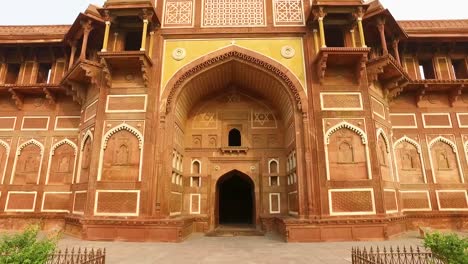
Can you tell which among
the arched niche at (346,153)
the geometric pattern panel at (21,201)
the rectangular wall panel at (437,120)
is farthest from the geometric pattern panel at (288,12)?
the geometric pattern panel at (21,201)

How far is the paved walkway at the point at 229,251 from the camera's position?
647 centimetres

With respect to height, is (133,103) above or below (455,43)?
below

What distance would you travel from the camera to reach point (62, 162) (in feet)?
40.1

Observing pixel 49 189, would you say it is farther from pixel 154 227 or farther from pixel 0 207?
pixel 154 227

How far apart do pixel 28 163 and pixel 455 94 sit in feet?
60.7

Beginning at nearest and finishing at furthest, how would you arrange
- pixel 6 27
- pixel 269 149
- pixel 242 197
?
pixel 269 149 → pixel 6 27 → pixel 242 197

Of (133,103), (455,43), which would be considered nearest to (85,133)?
(133,103)

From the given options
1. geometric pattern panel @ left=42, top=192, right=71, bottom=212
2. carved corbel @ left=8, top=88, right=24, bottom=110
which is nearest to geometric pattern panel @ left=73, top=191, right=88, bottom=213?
geometric pattern panel @ left=42, top=192, right=71, bottom=212

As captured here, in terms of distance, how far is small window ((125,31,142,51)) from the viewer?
12.4 m

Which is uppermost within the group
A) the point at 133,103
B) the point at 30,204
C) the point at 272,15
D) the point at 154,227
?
the point at 272,15

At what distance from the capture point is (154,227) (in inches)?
360

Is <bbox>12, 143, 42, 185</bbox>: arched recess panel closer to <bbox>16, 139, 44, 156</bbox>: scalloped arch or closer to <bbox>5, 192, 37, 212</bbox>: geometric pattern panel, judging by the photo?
<bbox>16, 139, 44, 156</bbox>: scalloped arch

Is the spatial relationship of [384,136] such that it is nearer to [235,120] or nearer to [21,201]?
[235,120]

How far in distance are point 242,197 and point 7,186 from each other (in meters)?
12.3
